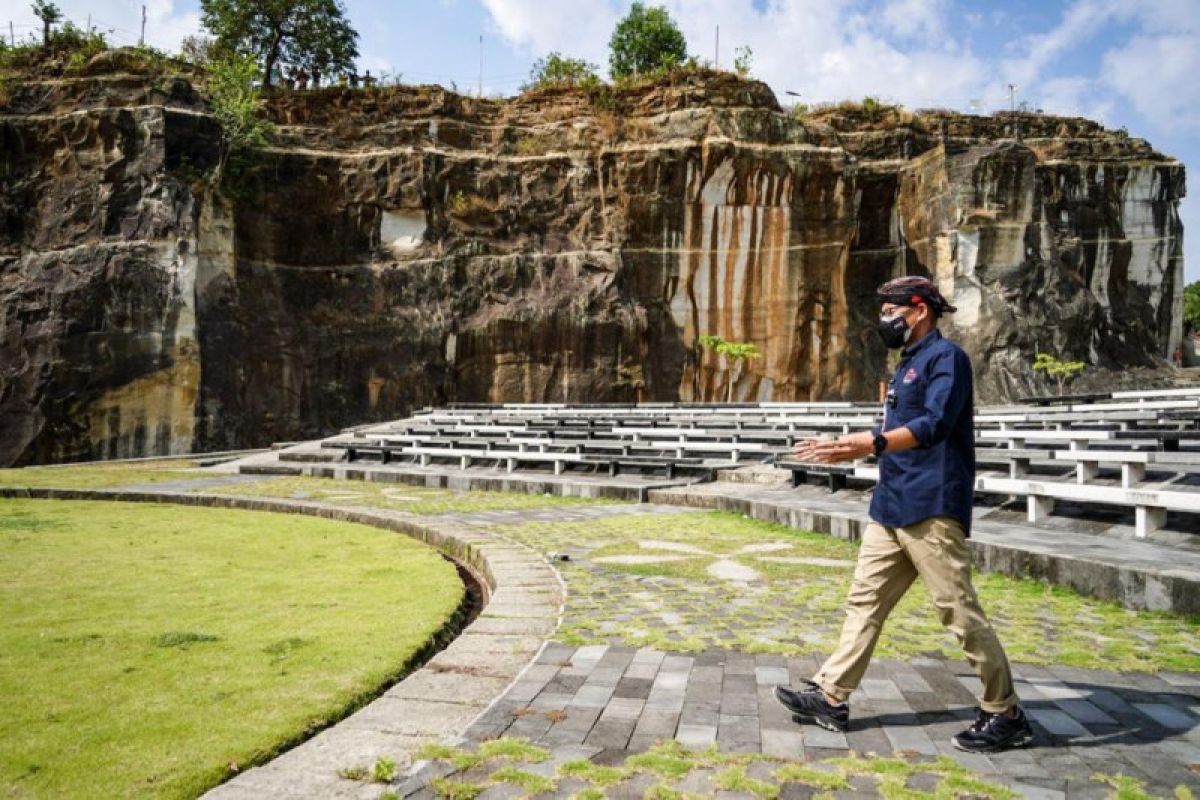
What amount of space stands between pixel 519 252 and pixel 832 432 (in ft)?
72.2

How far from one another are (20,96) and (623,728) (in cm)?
3665

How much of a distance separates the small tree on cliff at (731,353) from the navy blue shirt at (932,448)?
95.9ft

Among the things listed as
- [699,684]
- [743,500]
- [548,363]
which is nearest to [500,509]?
[743,500]

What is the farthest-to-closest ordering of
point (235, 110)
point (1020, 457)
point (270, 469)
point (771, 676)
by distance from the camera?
point (235, 110) → point (270, 469) → point (1020, 457) → point (771, 676)

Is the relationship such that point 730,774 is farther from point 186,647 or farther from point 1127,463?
point 1127,463

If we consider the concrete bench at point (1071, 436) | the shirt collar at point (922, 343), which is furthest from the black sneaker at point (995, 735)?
the concrete bench at point (1071, 436)

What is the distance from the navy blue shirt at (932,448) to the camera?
3.40 meters

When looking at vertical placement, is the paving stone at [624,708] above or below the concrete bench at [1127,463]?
below

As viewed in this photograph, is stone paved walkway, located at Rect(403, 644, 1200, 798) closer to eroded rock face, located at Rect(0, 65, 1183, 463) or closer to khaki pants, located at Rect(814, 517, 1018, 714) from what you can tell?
khaki pants, located at Rect(814, 517, 1018, 714)

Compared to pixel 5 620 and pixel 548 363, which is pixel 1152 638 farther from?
pixel 548 363

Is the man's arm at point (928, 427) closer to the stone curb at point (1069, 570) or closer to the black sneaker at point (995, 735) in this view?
the black sneaker at point (995, 735)

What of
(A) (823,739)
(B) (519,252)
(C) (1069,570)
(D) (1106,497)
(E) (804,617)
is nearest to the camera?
(A) (823,739)

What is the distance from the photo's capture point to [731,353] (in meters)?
32.7

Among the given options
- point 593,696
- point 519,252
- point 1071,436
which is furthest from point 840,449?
point 519,252
